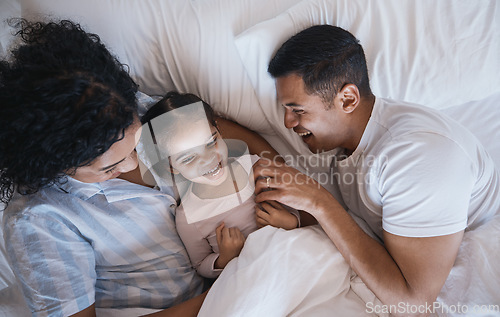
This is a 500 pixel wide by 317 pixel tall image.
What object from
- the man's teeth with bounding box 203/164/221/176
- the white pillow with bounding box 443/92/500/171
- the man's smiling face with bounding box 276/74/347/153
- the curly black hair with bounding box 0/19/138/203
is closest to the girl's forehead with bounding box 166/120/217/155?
the man's teeth with bounding box 203/164/221/176

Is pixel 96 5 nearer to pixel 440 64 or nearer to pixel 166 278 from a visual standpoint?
pixel 166 278

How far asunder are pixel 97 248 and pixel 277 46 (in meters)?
0.92

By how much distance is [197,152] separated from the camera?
1.03m

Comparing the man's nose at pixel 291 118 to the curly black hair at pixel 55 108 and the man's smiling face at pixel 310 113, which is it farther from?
the curly black hair at pixel 55 108

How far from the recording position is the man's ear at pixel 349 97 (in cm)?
100

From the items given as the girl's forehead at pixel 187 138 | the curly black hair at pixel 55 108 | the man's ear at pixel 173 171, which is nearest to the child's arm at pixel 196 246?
the man's ear at pixel 173 171

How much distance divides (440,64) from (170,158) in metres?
1.08

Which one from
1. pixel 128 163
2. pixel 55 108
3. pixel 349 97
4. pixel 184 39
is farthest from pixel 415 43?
pixel 55 108

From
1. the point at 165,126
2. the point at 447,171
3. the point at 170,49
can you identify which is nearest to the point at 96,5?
the point at 170,49

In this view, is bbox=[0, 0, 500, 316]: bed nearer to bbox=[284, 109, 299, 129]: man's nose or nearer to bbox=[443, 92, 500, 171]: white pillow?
bbox=[443, 92, 500, 171]: white pillow

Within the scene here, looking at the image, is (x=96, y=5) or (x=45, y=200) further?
(x=96, y=5)

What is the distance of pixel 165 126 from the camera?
101cm

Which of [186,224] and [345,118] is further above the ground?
[345,118]

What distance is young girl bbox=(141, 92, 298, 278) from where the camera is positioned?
3.34 ft
